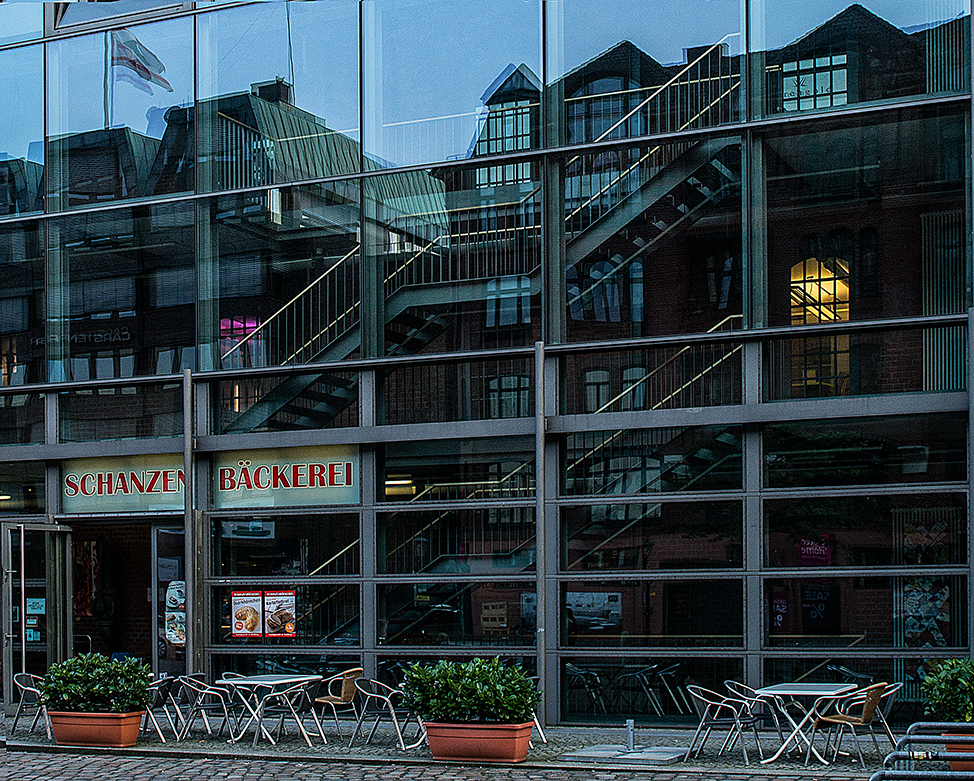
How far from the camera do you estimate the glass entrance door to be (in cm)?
1612

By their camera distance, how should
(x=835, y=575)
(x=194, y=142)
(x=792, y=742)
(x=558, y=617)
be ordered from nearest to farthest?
1. (x=792, y=742)
2. (x=835, y=575)
3. (x=558, y=617)
4. (x=194, y=142)

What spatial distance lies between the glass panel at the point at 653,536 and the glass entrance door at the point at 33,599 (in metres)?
6.84

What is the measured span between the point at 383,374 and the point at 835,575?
5.76 metres

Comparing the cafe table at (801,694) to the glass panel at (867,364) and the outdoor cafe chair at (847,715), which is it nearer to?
the outdoor cafe chair at (847,715)

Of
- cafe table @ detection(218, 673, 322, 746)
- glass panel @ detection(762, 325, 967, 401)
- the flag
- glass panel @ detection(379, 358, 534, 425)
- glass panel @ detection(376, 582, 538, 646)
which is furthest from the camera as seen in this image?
the flag

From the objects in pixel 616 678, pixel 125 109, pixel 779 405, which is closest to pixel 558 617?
pixel 616 678

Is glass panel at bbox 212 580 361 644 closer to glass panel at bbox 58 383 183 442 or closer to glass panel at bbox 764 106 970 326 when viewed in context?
glass panel at bbox 58 383 183 442

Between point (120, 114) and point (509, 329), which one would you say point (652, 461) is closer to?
point (509, 329)

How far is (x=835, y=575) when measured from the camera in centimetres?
1373

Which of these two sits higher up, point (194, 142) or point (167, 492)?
point (194, 142)

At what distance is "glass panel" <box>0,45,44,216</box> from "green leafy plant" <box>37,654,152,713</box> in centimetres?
687

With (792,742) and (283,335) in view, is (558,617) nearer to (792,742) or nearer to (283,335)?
(792,742)

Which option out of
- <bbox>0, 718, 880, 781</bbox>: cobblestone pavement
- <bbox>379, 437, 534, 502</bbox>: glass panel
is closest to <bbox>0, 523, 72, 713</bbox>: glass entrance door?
<bbox>0, 718, 880, 781</bbox>: cobblestone pavement

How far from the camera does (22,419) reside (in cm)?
1758
